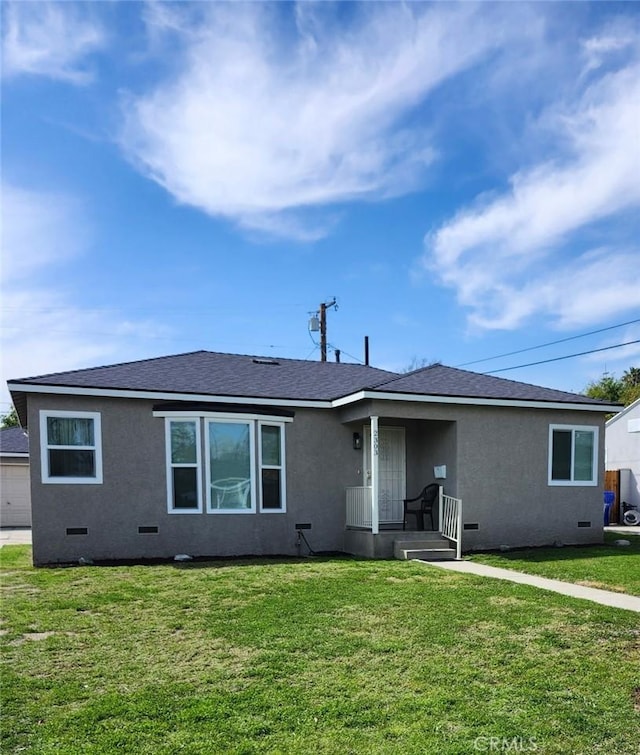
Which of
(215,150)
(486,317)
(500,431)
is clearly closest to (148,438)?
(215,150)

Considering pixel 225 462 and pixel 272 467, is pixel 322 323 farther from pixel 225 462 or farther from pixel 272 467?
pixel 225 462

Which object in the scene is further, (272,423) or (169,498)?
(272,423)

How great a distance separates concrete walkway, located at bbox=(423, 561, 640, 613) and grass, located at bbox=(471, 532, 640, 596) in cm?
23

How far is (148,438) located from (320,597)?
525cm

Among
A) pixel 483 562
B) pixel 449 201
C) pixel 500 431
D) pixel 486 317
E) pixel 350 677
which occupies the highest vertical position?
pixel 449 201

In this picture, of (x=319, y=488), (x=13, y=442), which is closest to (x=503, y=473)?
(x=319, y=488)

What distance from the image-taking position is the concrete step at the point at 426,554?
11.2 metres

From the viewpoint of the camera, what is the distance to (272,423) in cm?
1219

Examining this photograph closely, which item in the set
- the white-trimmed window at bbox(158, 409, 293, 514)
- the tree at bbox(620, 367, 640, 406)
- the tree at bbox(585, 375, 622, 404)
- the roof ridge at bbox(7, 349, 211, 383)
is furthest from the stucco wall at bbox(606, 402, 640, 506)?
the tree at bbox(585, 375, 622, 404)

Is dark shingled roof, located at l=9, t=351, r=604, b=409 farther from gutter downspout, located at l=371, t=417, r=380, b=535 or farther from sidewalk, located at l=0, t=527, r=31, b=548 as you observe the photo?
sidewalk, located at l=0, t=527, r=31, b=548

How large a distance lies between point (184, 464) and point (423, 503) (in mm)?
4886

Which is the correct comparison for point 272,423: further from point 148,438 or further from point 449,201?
point 449,201

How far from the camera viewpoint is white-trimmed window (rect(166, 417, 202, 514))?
11445 millimetres

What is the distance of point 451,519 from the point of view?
12.0m
